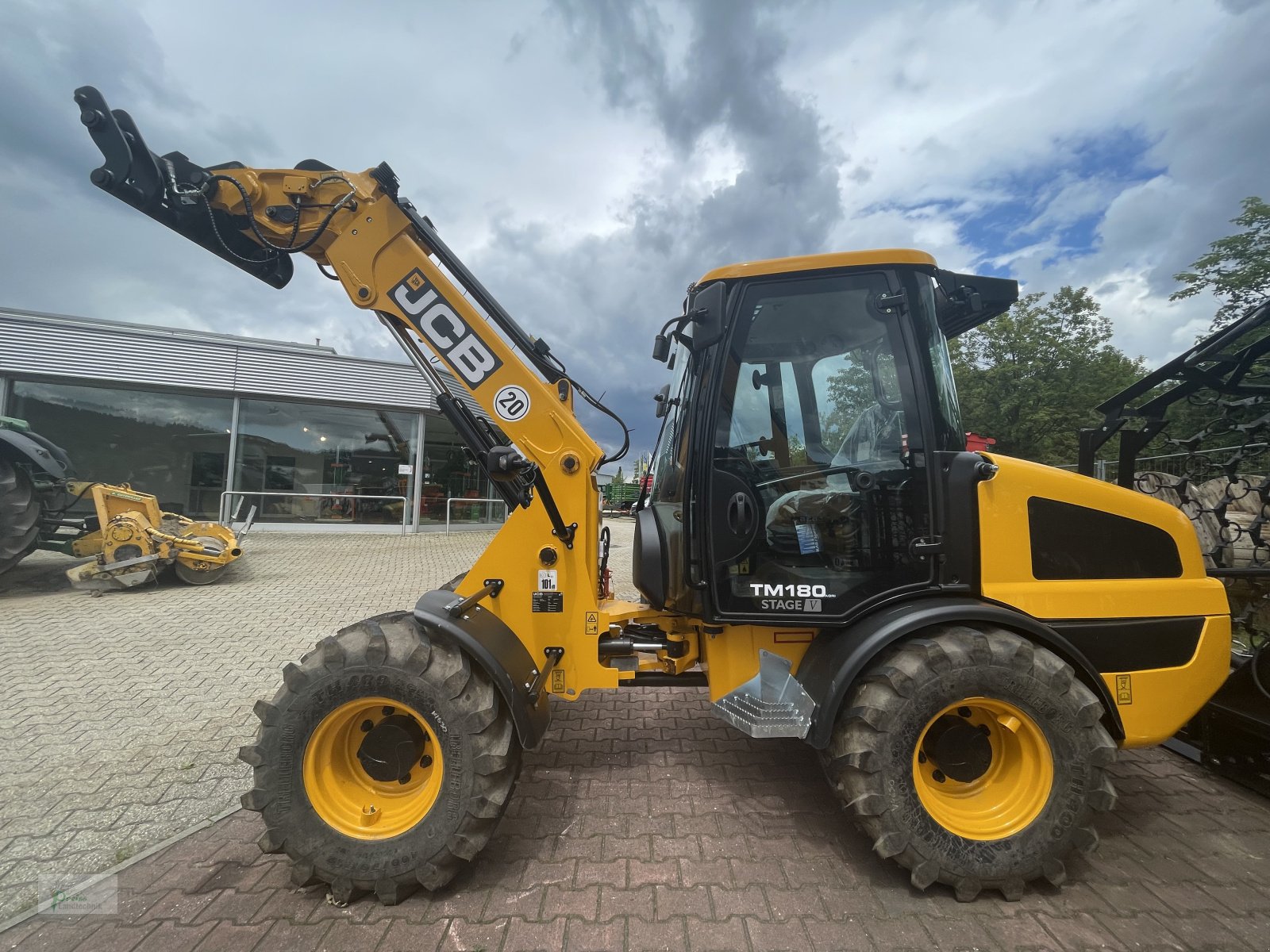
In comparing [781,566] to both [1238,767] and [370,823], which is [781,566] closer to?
[370,823]

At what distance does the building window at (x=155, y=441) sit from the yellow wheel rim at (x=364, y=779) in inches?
555

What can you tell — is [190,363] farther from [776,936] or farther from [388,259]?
[776,936]

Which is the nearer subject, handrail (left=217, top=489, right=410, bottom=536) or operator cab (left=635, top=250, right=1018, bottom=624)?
operator cab (left=635, top=250, right=1018, bottom=624)

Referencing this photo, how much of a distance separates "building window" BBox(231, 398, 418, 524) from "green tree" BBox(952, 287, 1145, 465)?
834 inches

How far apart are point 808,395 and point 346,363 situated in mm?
13920

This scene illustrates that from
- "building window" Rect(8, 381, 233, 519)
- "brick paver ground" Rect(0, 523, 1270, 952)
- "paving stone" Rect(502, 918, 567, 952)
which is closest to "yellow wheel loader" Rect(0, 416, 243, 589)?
"brick paver ground" Rect(0, 523, 1270, 952)

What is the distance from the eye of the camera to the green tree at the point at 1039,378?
21.4m

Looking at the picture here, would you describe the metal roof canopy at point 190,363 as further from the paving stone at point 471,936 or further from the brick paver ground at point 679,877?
the paving stone at point 471,936

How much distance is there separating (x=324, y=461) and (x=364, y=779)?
1348 cm

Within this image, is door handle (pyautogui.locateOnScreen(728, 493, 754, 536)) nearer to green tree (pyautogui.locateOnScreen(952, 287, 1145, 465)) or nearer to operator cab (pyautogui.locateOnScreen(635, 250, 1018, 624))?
operator cab (pyautogui.locateOnScreen(635, 250, 1018, 624))

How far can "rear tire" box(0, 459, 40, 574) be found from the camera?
6.67 metres

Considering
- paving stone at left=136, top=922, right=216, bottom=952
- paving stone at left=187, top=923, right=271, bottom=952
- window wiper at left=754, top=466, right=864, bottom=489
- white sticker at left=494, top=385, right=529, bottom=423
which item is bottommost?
paving stone at left=136, top=922, right=216, bottom=952

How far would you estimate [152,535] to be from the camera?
724cm

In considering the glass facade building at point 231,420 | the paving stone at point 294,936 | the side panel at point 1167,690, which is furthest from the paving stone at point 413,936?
the glass facade building at point 231,420
